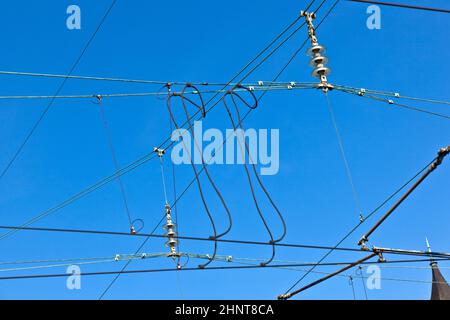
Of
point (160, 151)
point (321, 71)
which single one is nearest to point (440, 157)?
point (321, 71)

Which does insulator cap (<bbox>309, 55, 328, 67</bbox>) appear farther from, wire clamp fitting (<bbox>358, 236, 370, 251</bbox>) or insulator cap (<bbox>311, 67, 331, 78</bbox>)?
wire clamp fitting (<bbox>358, 236, 370, 251</bbox>)

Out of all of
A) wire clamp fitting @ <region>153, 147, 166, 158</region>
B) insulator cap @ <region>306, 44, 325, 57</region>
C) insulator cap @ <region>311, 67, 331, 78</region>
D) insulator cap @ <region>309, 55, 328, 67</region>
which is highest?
wire clamp fitting @ <region>153, 147, 166, 158</region>

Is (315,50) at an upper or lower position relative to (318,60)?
upper

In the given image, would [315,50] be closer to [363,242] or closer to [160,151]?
[363,242]

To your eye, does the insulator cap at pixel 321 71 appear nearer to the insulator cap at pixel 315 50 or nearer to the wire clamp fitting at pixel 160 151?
the insulator cap at pixel 315 50

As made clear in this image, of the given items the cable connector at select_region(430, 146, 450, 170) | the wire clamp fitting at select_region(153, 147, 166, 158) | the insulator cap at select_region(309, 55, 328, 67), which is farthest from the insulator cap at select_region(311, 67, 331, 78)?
the wire clamp fitting at select_region(153, 147, 166, 158)

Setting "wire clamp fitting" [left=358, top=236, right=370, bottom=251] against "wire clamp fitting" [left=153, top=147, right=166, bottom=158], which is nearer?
"wire clamp fitting" [left=358, top=236, right=370, bottom=251]

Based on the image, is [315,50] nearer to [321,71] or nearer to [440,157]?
[321,71]

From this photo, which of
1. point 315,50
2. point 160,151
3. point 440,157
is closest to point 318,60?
point 315,50

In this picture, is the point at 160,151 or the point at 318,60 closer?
the point at 318,60

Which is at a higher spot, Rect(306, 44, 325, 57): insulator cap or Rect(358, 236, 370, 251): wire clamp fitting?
Rect(306, 44, 325, 57): insulator cap
